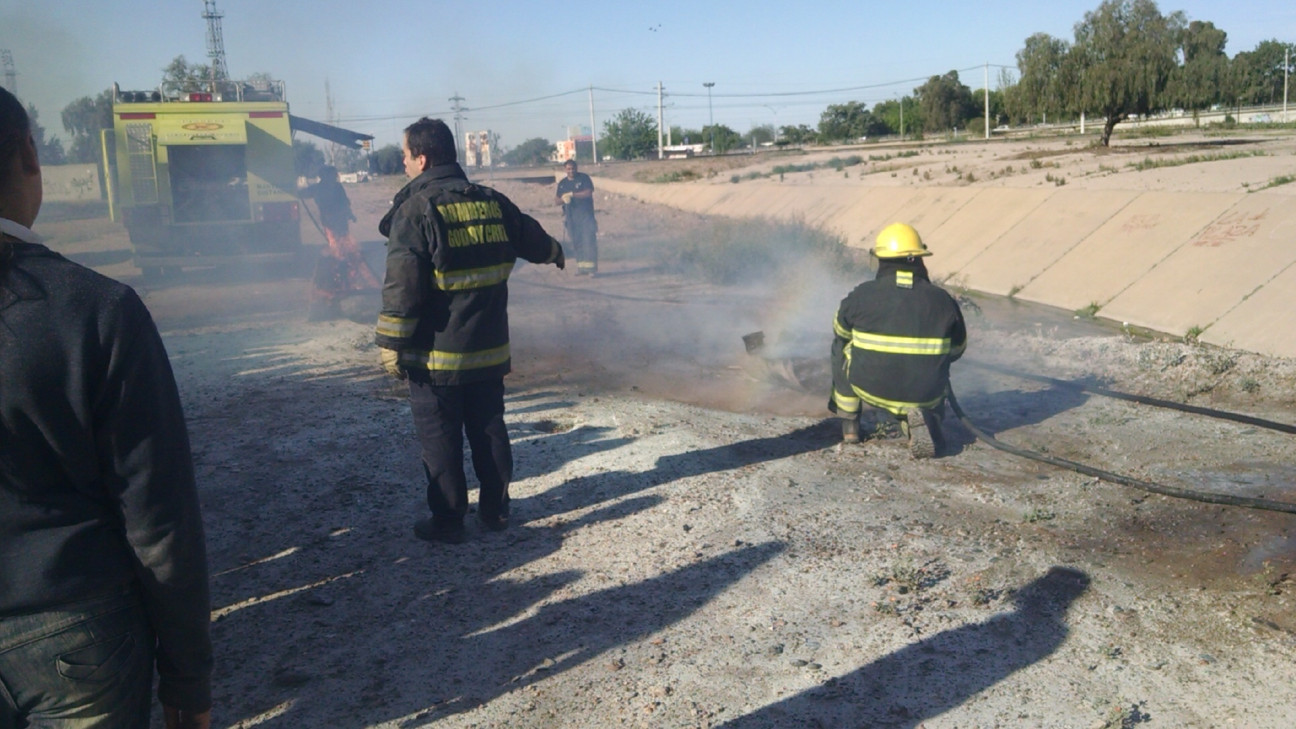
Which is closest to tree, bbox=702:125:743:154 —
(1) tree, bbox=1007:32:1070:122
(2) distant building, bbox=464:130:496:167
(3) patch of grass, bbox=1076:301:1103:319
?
(2) distant building, bbox=464:130:496:167

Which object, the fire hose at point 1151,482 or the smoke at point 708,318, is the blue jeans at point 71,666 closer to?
the fire hose at point 1151,482

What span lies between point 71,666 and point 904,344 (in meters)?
5.00

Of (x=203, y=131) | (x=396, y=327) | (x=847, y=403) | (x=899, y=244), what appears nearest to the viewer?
(x=396, y=327)

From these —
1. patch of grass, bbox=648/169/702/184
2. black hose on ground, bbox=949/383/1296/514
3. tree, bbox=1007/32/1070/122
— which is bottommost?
black hose on ground, bbox=949/383/1296/514

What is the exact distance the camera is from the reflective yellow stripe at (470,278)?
4.51 m

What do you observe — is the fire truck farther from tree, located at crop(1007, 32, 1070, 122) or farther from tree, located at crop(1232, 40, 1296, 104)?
tree, located at crop(1232, 40, 1296, 104)

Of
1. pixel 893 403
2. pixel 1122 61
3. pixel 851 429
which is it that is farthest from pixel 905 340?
pixel 1122 61

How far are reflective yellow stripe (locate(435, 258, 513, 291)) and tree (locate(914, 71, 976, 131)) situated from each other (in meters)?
74.1

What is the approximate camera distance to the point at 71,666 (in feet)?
6.02

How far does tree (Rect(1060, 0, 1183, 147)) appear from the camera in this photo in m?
28.0

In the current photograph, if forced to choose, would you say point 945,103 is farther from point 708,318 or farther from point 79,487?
point 79,487

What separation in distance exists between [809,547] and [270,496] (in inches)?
117

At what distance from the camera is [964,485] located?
5598 mm

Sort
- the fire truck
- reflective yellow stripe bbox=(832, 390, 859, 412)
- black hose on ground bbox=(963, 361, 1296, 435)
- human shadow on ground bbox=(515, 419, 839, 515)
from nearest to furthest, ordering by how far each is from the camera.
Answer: human shadow on ground bbox=(515, 419, 839, 515) → reflective yellow stripe bbox=(832, 390, 859, 412) → black hose on ground bbox=(963, 361, 1296, 435) → the fire truck
